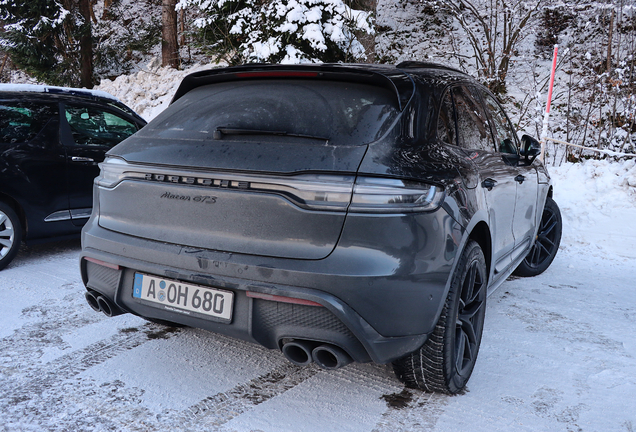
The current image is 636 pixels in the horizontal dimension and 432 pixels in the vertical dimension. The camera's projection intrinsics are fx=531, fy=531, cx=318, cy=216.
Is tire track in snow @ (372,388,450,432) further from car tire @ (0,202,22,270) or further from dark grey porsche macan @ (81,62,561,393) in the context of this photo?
car tire @ (0,202,22,270)

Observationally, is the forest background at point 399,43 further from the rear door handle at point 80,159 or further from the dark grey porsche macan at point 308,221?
the dark grey porsche macan at point 308,221

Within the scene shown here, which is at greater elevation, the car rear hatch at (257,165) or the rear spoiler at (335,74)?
the rear spoiler at (335,74)

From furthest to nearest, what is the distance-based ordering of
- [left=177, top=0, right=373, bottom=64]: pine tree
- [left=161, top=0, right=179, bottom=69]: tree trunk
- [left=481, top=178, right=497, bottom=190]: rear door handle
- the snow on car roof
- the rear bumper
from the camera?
[left=161, top=0, right=179, bottom=69]: tree trunk → [left=177, top=0, right=373, bottom=64]: pine tree → the snow on car roof → [left=481, top=178, right=497, bottom=190]: rear door handle → the rear bumper

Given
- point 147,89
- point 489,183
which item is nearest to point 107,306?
point 489,183

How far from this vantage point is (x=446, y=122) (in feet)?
9.50

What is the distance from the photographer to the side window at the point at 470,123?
312 cm

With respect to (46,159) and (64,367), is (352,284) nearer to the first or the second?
(64,367)

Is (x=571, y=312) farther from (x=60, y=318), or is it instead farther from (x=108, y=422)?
(x=60, y=318)

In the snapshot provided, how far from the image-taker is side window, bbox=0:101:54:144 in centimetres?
472

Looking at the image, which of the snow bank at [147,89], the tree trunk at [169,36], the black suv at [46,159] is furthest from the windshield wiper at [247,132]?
the tree trunk at [169,36]

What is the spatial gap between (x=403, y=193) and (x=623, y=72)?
31.3ft

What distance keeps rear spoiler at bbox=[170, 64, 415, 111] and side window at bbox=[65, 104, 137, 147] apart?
2.97 meters

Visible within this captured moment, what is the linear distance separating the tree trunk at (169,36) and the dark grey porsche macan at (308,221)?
14295mm

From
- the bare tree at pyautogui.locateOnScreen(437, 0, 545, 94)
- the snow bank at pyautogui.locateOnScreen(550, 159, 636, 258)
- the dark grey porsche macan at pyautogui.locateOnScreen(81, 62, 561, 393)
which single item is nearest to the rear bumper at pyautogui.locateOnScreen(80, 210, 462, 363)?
the dark grey porsche macan at pyautogui.locateOnScreen(81, 62, 561, 393)
